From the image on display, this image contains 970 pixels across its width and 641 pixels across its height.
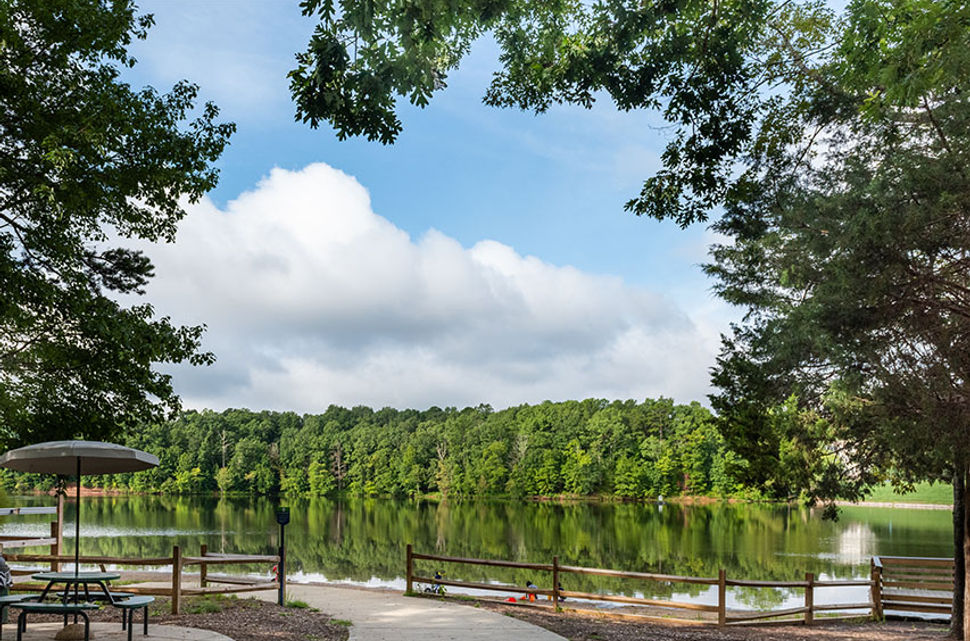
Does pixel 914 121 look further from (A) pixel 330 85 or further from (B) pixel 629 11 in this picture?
(A) pixel 330 85

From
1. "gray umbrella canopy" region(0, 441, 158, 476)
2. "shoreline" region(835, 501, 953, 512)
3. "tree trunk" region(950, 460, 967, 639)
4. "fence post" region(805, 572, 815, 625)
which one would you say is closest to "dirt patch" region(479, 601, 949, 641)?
"fence post" region(805, 572, 815, 625)

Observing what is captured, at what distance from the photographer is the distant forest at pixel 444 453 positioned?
7650 centimetres

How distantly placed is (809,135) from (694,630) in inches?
283

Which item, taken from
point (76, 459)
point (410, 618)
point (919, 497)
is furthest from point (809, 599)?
point (919, 497)

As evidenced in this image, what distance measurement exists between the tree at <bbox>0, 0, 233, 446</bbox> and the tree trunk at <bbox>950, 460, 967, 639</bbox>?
12.4 meters

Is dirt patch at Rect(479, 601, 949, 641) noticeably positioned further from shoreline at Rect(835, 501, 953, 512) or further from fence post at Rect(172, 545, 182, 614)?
shoreline at Rect(835, 501, 953, 512)

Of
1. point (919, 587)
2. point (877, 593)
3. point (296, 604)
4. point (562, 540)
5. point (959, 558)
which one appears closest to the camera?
point (296, 604)

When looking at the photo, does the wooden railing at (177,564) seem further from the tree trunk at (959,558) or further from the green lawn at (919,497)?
the green lawn at (919,497)

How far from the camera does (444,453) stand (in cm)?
9188

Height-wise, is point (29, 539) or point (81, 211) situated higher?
point (81, 211)

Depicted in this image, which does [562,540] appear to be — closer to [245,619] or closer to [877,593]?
[877,593]

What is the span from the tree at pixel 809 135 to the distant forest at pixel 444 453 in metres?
59.5

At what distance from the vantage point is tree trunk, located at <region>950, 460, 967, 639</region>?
1257cm

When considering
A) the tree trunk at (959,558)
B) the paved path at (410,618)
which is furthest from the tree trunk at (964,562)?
the paved path at (410,618)
